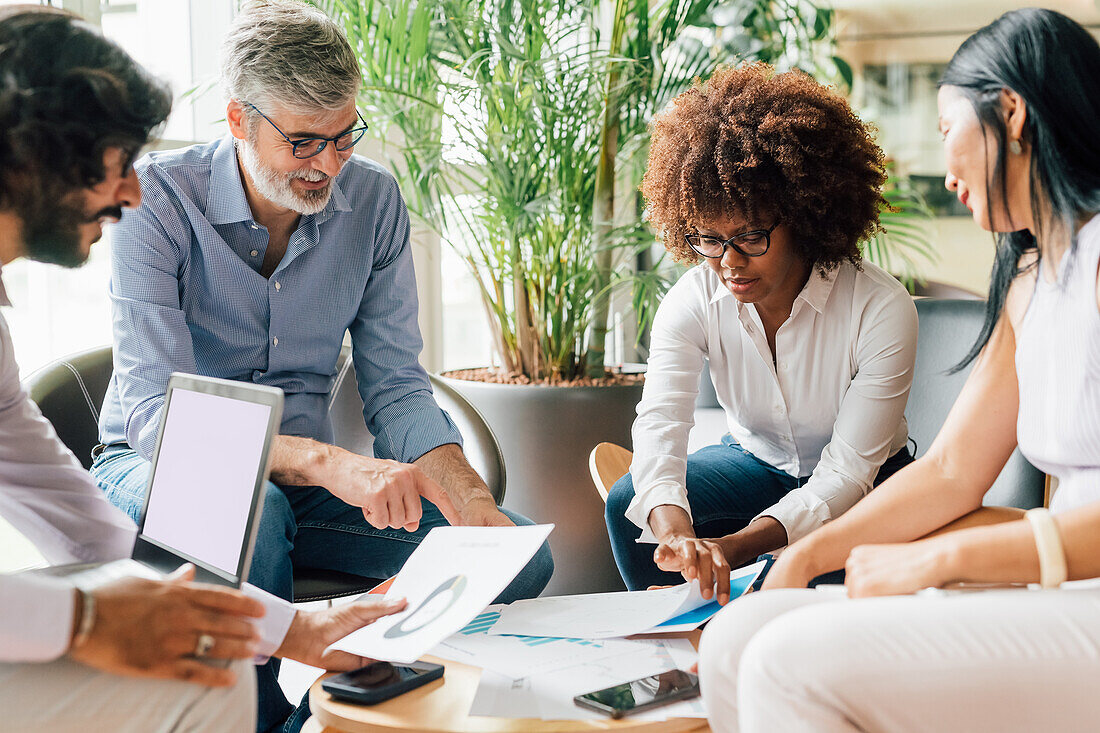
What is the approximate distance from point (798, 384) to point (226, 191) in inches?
43.6

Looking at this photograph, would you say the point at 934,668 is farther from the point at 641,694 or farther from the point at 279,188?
the point at 279,188

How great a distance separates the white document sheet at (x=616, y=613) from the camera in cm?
131

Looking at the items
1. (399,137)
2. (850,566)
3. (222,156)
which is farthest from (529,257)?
(850,566)

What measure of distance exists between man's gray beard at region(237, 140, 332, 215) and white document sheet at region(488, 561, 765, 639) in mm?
803

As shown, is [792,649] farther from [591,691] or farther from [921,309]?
[921,309]

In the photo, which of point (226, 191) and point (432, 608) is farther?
point (226, 191)

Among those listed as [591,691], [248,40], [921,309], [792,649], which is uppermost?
[248,40]

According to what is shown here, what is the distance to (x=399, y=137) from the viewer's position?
123 inches

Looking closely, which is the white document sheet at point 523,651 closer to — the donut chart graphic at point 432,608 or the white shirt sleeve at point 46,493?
the donut chart graphic at point 432,608

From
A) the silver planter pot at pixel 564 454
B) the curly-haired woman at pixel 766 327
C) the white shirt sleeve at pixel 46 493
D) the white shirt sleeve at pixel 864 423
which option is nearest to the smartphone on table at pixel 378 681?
the white shirt sleeve at pixel 46 493

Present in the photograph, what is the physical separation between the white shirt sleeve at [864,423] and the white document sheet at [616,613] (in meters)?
0.27

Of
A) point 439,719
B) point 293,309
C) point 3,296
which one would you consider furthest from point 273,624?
point 293,309

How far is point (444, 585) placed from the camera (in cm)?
127

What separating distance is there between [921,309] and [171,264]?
1.49 m
